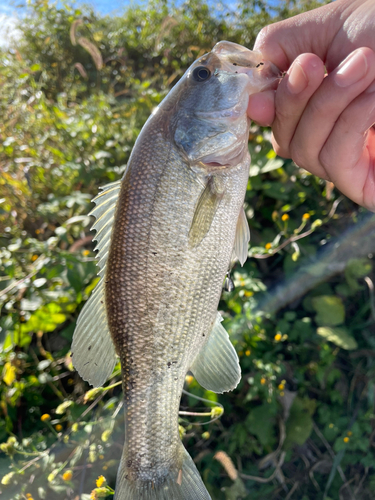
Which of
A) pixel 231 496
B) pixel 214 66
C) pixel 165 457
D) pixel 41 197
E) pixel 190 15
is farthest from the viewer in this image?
pixel 190 15

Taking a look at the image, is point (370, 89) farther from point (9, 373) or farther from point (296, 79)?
point (9, 373)

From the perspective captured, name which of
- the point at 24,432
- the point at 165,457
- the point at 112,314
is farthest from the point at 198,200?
the point at 24,432

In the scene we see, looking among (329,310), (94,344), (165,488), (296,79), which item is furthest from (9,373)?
(296,79)

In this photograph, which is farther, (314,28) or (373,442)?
(373,442)

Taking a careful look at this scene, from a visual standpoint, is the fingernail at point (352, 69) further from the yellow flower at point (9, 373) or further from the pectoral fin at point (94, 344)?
the yellow flower at point (9, 373)

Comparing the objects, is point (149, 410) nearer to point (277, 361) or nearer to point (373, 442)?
point (277, 361)

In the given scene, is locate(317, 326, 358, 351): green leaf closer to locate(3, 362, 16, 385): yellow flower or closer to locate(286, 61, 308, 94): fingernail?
locate(286, 61, 308, 94): fingernail

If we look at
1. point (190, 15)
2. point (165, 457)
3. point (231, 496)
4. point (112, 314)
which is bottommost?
point (231, 496)
